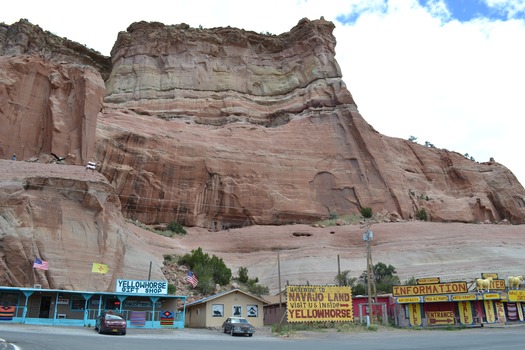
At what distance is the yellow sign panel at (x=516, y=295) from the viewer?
94.5 feet

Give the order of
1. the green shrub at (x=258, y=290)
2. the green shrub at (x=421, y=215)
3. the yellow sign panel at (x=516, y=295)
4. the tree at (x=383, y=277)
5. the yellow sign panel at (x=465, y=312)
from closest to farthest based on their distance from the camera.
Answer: the yellow sign panel at (x=516, y=295), the yellow sign panel at (x=465, y=312), the tree at (x=383, y=277), the green shrub at (x=258, y=290), the green shrub at (x=421, y=215)

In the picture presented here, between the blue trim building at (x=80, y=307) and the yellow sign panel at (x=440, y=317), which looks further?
the yellow sign panel at (x=440, y=317)

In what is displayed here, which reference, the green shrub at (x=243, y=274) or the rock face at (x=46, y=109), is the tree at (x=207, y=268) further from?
the rock face at (x=46, y=109)

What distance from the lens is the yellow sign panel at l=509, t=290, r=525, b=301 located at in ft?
94.5

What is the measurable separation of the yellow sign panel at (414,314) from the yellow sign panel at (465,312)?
2.40 meters

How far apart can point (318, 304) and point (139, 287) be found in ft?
35.8

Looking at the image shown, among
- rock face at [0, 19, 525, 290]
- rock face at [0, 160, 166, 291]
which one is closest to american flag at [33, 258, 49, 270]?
rock face at [0, 160, 166, 291]

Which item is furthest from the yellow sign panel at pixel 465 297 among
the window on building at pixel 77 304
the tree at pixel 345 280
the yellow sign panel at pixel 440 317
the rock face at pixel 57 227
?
the window on building at pixel 77 304

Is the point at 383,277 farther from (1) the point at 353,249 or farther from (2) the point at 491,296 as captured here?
(2) the point at 491,296

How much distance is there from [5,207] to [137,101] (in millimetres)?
53919

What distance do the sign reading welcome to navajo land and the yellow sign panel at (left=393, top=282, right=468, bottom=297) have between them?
1502 cm

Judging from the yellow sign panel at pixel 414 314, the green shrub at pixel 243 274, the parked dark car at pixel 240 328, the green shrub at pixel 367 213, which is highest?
the green shrub at pixel 367 213

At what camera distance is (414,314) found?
30562 millimetres

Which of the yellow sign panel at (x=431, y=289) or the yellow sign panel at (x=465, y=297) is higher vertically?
the yellow sign panel at (x=431, y=289)
